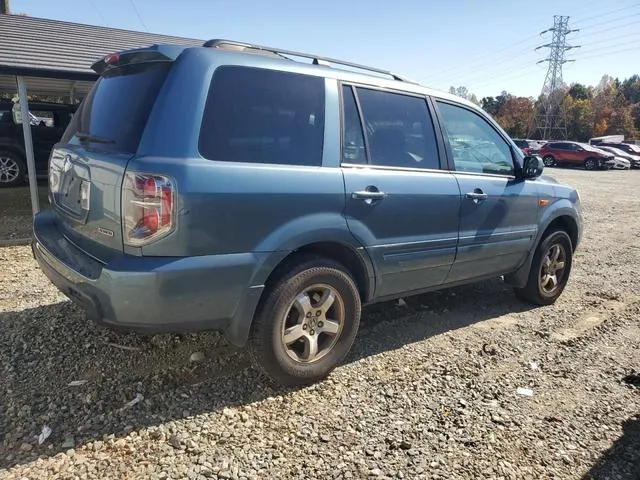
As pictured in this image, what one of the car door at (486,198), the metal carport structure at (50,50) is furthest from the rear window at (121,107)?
the metal carport structure at (50,50)

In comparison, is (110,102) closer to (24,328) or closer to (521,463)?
(24,328)

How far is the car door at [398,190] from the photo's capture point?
3258 mm

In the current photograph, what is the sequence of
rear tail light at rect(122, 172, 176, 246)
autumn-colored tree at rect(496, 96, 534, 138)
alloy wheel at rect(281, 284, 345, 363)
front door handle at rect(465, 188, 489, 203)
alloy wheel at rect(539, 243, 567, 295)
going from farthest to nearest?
autumn-colored tree at rect(496, 96, 534, 138) → alloy wheel at rect(539, 243, 567, 295) → front door handle at rect(465, 188, 489, 203) → alloy wheel at rect(281, 284, 345, 363) → rear tail light at rect(122, 172, 176, 246)

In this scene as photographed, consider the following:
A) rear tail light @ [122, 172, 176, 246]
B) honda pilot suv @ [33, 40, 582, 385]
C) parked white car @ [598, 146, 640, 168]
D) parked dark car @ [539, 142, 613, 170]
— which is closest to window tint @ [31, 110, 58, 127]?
honda pilot suv @ [33, 40, 582, 385]

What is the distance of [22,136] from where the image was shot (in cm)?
1072

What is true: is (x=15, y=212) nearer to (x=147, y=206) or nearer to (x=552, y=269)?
(x=147, y=206)

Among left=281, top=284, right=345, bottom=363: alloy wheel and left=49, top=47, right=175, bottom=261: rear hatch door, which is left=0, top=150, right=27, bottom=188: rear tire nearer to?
left=49, top=47, right=175, bottom=261: rear hatch door

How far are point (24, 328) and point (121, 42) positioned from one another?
784cm

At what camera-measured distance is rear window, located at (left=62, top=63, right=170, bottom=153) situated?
2.68 meters

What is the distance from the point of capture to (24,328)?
12.4 ft

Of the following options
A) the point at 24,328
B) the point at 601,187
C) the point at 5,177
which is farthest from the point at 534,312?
the point at 601,187

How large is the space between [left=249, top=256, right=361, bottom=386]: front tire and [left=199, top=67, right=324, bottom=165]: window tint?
70 cm

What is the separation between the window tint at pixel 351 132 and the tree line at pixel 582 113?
53266mm

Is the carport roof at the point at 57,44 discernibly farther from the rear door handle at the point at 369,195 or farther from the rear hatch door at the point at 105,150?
the rear door handle at the point at 369,195
